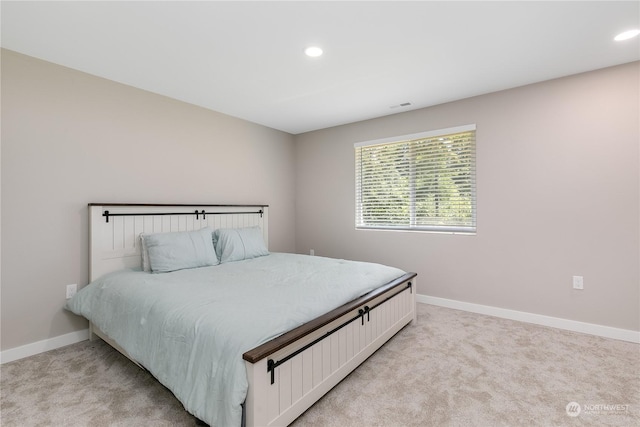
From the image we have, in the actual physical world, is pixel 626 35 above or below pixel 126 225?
above

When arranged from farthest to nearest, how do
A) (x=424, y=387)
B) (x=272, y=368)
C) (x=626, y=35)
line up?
(x=626, y=35)
(x=424, y=387)
(x=272, y=368)

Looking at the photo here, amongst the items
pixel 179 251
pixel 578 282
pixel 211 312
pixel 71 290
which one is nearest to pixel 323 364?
pixel 211 312

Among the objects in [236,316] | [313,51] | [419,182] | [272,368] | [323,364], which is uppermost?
[313,51]

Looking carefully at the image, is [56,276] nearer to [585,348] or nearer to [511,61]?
[511,61]

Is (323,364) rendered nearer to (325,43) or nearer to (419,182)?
(325,43)

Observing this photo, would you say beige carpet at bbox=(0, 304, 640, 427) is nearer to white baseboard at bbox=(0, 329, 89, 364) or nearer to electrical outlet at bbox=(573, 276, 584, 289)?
white baseboard at bbox=(0, 329, 89, 364)

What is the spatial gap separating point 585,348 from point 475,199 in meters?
1.60

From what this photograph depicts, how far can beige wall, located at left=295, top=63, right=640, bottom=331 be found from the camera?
265cm

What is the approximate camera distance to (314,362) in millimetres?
1774

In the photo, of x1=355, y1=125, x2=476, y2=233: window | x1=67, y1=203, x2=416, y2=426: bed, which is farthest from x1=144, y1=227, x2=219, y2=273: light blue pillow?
x1=355, y1=125, x2=476, y2=233: window

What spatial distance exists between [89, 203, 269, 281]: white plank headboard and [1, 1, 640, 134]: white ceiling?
1214 millimetres

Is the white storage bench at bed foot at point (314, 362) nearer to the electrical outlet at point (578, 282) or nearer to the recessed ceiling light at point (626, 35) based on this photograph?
the electrical outlet at point (578, 282)

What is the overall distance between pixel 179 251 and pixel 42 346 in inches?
49.6

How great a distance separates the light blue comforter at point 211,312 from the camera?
A: 4.76ft
